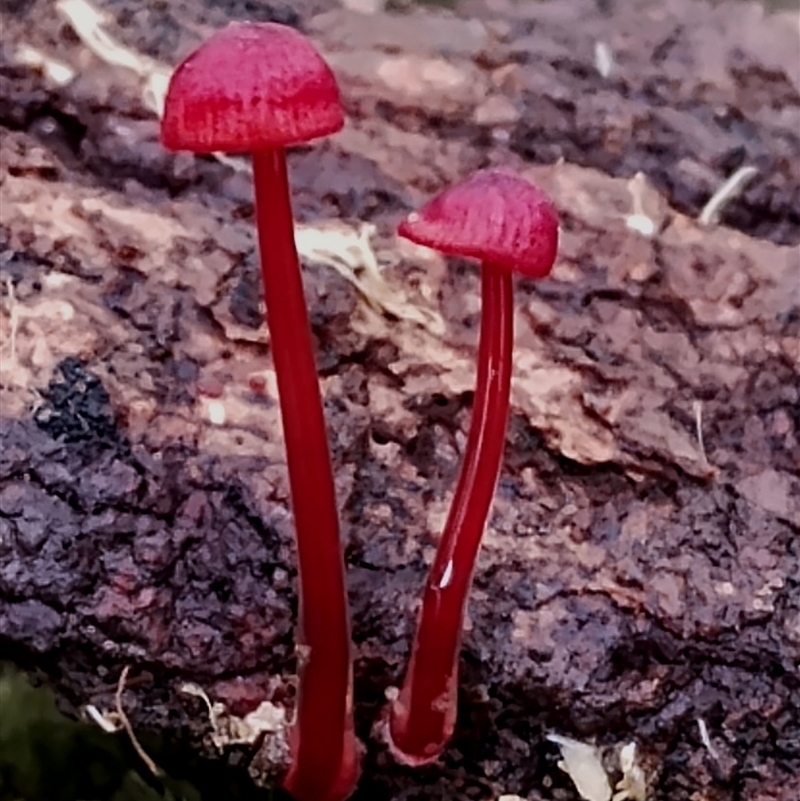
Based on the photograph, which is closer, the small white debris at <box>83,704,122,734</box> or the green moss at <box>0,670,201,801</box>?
the green moss at <box>0,670,201,801</box>

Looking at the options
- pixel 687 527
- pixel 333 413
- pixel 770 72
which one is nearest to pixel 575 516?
pixel 687 527

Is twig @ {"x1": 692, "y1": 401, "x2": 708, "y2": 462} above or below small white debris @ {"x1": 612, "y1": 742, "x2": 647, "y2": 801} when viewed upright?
above

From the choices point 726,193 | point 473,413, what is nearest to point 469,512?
point 473,413

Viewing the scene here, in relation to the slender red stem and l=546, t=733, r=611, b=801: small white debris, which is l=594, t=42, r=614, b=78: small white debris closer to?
the slender red stem

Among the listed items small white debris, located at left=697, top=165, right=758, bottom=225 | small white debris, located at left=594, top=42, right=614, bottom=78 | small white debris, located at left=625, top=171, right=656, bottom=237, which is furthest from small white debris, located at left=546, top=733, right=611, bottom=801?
small white debris, located at left=594, top=42, right=614, bottom=78

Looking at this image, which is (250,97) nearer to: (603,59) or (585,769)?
(585,769)

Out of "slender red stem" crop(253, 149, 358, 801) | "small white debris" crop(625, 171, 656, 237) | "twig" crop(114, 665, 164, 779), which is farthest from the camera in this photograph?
Answer: "small white debris" crop(625, 171, 656, 237)

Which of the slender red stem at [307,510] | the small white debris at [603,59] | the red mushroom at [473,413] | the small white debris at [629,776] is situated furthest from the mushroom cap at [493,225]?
the small white debris at [603,59]

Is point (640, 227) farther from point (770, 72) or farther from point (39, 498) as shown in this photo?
point (39, 498)

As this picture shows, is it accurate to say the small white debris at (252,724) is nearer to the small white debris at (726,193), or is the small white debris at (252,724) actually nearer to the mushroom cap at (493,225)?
the mushroom cap at (493,225)
